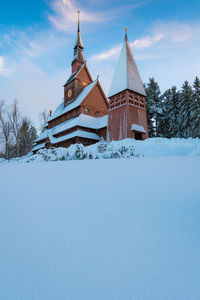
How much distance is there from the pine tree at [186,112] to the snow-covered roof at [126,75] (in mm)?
9053

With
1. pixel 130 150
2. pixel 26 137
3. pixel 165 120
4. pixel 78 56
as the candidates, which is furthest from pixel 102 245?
pixel 26 137

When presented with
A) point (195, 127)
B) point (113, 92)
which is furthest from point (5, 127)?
point (195, 127)

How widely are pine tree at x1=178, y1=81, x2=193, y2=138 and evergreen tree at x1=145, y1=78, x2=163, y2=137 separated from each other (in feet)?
10.1

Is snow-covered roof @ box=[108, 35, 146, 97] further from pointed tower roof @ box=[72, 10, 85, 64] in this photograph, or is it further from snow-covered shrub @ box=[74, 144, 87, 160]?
pointed tower roof @ box=[72, 10, 85, 64]

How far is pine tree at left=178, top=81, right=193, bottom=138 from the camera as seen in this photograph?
69.3 ft

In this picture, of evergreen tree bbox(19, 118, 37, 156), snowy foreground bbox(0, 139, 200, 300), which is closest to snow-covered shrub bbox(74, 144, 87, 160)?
snowy foreground bbox(0, 139, 200, 300)

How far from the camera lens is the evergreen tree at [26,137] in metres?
36.8

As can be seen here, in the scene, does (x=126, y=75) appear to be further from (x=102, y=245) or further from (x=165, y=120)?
(x=102, y=245)

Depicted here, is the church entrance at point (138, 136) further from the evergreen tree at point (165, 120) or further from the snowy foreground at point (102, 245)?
the snowy foreground at point (102, 245)

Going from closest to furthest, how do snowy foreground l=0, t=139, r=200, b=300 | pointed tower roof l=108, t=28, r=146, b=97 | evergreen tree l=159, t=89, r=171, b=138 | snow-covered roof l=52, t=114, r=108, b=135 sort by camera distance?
snowy foreground l=0, t=139, r=200, b=300 < pointed tower roof l=108, t=28, r=146, b=97 < snow-covered roof l=52, t=114, r=108, b=135 < evergreen tree l=159, t=89, r=171, b=138

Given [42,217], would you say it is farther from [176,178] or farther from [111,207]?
[176,178]

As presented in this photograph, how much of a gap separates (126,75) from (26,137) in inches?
1184

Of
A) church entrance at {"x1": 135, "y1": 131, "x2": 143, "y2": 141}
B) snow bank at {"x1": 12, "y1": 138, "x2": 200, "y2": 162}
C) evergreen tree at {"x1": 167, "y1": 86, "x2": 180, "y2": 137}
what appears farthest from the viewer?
evergreen tree at {"x1": 167, "y1": 86, "x2": 180, "y2": 137}

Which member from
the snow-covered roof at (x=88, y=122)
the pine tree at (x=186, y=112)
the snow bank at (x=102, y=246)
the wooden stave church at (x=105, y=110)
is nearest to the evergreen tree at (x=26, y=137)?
the wooden stave church at (x=105, y=110)
